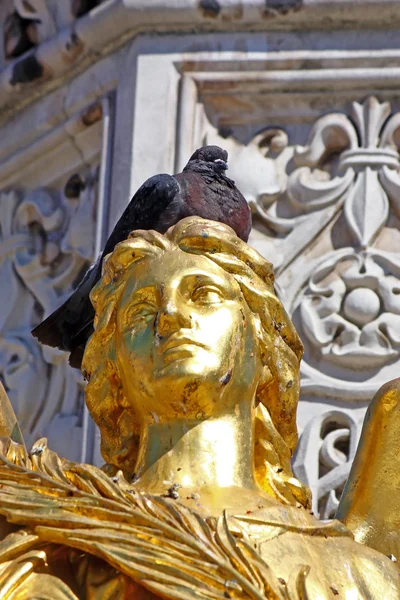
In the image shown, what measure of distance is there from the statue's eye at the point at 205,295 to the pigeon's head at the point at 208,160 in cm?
92

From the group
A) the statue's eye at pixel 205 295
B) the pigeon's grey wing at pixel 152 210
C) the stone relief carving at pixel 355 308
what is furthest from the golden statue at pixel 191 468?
the stone relief carving at pixel 355 308

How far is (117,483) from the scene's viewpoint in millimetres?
2543

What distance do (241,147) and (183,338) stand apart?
4.83 feet

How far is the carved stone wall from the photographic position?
13.0 ft

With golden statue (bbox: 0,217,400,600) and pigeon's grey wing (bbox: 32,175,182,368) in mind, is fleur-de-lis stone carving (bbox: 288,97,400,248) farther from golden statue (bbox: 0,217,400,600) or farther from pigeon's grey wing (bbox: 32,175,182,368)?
golden statue (bbox: 0,217,400,600)

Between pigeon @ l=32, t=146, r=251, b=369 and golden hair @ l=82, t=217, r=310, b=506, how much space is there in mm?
495

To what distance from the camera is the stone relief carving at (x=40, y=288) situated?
13.3 ft

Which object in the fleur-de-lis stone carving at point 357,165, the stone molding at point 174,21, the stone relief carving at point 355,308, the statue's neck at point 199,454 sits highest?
the stone molding at point 174,21

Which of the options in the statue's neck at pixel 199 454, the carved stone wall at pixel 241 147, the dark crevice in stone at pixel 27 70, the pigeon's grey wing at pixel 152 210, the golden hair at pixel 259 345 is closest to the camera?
the statue's neck at pixel 199 454

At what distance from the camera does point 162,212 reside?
3.63m

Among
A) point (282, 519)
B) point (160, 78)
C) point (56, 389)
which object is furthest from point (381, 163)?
point (282, 519)

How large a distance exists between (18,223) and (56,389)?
412mm

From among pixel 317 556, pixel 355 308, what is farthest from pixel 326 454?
pixel 317 556

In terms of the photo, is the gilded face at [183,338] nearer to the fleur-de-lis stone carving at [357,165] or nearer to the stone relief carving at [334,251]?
the stone relief carving at [334,251]
